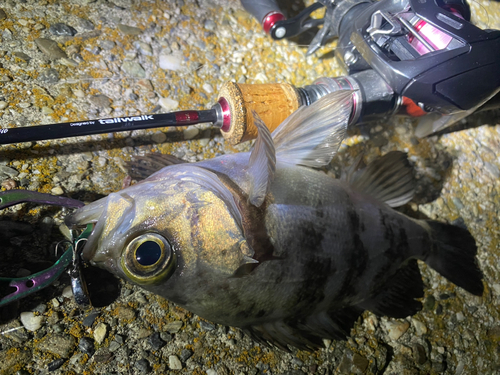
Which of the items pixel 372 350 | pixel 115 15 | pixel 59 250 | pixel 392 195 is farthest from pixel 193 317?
pixel 115 15

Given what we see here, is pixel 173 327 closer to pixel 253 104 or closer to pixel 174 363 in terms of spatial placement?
pixel 174 363

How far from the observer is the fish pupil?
1036mm

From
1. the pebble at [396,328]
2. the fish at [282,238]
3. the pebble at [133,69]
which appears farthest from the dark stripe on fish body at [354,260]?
the pebble at [133,69]

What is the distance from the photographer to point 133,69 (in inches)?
75.1

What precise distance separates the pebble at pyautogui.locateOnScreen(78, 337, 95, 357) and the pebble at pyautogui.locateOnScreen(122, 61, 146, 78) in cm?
131

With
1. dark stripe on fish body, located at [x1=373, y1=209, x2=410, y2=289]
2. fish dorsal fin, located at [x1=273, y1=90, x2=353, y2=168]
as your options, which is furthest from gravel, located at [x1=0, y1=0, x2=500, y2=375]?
fish dorsal fin, located at [x1=273, y1=90, x2=353, y2=168]

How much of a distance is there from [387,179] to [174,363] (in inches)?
52.2

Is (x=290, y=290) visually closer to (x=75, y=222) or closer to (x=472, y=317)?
(x=75, y=222)

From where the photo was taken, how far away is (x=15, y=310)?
1369 mm

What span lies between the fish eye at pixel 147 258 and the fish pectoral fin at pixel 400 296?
108 cm

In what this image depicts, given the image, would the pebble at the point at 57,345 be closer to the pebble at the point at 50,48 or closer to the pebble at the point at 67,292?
the pebble at the point at 67,292

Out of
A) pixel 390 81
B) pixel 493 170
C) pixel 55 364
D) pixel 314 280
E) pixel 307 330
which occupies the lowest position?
pixel 55 364

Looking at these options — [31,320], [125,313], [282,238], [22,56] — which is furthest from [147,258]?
[22,56]

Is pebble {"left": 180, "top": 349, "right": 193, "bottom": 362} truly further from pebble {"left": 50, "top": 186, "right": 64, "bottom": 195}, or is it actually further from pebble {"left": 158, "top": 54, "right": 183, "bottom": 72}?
pebble {"left": 158, "top": 54, "right": 183, "bottom": 72}
